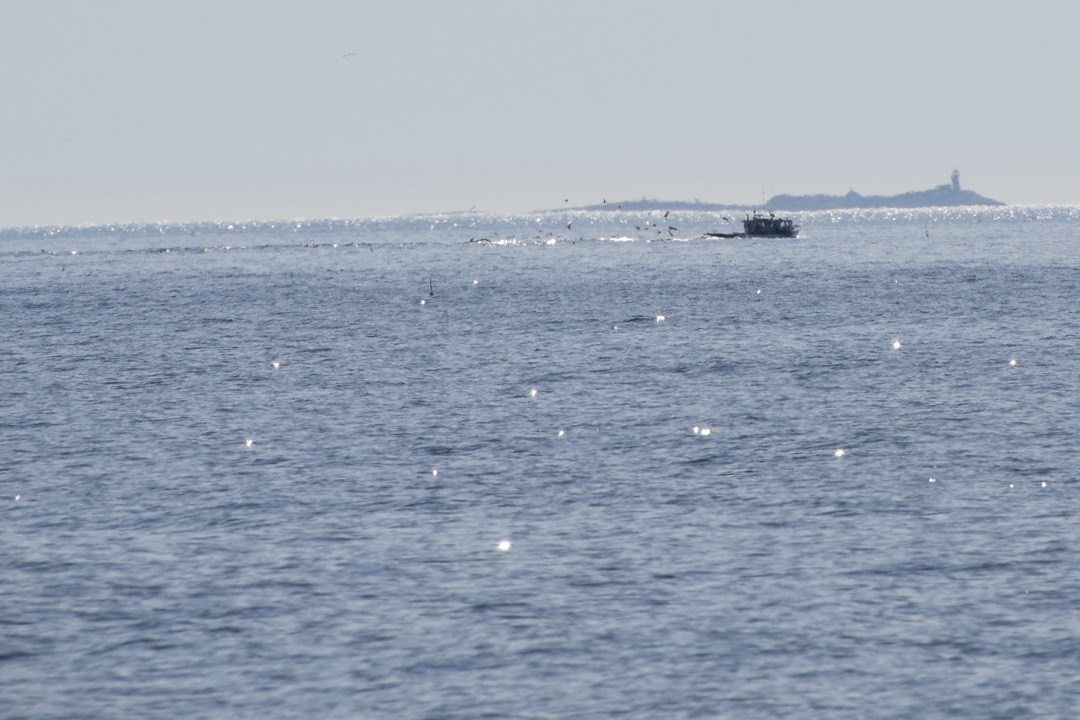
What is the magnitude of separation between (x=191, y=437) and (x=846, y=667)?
1502 inches

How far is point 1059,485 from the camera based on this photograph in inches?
1845

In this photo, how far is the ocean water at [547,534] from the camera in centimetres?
2884

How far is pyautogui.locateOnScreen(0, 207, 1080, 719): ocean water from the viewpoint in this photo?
1136 inches

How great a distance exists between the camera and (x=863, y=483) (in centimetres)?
4809

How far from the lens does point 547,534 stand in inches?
1618

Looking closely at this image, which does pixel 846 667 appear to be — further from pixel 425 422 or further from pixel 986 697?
pixel 425 422

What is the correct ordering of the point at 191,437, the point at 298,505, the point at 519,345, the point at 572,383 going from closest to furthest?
the point at 298,505
the point at 191,437
the point at 572,383
the point at 519,345

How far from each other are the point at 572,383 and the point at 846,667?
48.4 meters

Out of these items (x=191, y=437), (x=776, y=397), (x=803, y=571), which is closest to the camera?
(x=803, y=571)

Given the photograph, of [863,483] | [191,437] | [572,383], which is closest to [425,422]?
[191,437]

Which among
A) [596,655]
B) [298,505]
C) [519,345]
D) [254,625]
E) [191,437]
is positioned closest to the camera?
[596,655]

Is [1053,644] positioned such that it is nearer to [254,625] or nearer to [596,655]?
[596,655]

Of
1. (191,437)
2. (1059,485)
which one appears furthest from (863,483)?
(191,437)

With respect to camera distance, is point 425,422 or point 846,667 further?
point 425,422
